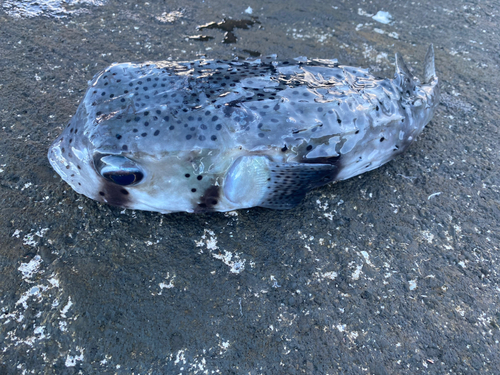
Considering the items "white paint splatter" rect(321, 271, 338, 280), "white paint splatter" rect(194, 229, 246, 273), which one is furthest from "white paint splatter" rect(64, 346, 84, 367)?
"white paint splatter" rect(321, 271, 338, 280)

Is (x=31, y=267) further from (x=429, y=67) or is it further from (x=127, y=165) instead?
(x=429, y=67)

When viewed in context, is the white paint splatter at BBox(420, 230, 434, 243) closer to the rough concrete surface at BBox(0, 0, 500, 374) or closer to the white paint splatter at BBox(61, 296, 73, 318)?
the rough concrete surface at BBox(0, 0, 500, 374)

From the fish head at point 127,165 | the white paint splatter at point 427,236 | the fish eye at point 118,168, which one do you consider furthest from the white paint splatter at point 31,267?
the white paint splatter at point 427,236

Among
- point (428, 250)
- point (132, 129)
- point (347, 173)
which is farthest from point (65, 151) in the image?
point (428, 250)

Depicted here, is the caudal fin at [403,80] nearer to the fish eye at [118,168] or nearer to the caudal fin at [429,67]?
the caudal fin at [429,67]

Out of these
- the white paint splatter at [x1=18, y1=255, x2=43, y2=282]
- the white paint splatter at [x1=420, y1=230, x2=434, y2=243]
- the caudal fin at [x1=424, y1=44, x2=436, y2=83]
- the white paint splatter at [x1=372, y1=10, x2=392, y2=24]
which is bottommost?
the white paint splatter at [x1=18, y1=255, x2=43, y2=282]
